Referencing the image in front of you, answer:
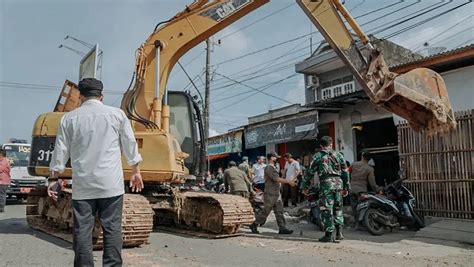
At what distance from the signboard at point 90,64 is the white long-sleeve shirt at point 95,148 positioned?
493cm

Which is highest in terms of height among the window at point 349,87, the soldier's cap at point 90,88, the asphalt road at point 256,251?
the window at point 349,87

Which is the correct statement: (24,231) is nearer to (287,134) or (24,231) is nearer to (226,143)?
(287,134)

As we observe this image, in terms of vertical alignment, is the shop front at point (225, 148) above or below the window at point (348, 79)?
below

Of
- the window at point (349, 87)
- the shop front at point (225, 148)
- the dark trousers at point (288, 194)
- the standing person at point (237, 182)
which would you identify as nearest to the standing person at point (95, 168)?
the standing person at point (237, 182)

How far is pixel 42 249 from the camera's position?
258 inches

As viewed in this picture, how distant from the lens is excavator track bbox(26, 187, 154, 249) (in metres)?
6.54

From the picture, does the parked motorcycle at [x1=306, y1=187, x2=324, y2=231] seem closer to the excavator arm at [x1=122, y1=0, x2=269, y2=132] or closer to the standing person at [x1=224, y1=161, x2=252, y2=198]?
the standing person at [x1=224, y1=161, x2=252, y2=198]

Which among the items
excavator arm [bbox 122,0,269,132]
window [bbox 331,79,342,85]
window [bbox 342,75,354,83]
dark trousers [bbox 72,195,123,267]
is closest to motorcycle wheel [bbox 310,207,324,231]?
excavator arm [bbox 122,0,269,132]

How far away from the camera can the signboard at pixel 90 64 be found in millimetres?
8820

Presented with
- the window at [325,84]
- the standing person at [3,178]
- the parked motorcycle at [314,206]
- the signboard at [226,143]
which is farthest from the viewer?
the window at [325,84]

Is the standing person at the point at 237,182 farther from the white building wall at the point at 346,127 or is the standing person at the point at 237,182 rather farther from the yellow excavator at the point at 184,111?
the white building wall at the point at 346,127

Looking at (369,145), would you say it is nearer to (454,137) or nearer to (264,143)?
(264,143)

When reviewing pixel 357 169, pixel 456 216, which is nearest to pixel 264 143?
pixel 357 169

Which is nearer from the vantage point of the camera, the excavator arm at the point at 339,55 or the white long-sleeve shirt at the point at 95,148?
the white long-sleeve shirt at the point at 95,148
